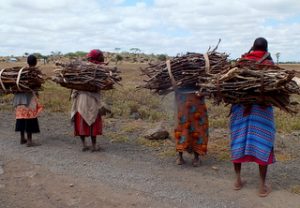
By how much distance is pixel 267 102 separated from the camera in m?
5.80

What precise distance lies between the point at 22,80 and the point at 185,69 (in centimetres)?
349

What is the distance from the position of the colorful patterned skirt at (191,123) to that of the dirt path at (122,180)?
0.37 metres

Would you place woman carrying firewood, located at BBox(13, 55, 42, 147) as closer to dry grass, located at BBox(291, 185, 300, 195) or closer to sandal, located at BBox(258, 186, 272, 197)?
sandal, located at BBox(258, 186, 272, 197)

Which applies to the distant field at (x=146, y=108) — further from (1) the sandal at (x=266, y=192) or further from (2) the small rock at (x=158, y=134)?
(1) the sandal at (x=266, y=192)

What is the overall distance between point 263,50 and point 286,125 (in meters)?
5.42

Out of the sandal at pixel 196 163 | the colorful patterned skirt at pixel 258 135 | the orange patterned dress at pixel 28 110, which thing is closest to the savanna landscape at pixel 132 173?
the sandal at pixel 196 163

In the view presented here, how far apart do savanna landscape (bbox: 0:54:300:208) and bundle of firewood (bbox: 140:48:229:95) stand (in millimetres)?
399

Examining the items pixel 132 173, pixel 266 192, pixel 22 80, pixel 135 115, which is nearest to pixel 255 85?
pixel 266 192

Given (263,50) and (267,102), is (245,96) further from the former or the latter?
(263,50)

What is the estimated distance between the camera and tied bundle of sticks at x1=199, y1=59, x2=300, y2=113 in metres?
5.55

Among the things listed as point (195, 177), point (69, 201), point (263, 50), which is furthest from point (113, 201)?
point (263, 50)

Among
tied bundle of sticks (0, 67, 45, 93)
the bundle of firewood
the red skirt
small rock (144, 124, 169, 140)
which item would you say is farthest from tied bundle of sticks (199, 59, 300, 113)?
tied bundle of sticks (0, 67, 45, 93)

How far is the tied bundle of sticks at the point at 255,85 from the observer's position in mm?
5555

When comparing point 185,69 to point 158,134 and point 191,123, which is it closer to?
point 191,123
